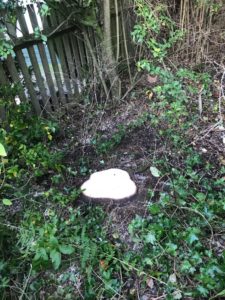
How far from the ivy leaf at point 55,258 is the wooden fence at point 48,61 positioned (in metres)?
1.87

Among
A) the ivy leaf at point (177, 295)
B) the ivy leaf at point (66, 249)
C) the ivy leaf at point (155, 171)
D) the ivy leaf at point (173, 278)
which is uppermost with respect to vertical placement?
the ivy leaf at point (66, 249)

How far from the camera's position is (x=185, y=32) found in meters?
3.80

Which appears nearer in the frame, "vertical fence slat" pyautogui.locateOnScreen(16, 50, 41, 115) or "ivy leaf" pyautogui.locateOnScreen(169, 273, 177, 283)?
"ivy leaf" pyautogui.locateOnScreen(169, 273, 177, 283)

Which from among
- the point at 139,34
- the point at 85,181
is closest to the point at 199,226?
the point at 85,181

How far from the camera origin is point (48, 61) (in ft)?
11.3

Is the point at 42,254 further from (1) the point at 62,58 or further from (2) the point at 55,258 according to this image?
(1) the point at 62,58

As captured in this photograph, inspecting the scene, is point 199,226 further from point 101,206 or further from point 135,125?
point 135,125

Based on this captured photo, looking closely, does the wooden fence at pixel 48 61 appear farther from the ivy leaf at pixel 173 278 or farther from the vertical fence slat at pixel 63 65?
the ivy leaf at pixel 173 278

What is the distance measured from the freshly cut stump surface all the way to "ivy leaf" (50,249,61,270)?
77 centimetres

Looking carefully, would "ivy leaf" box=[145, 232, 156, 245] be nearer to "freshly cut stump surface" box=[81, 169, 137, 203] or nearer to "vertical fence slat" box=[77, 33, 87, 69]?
"freshly cut stump surface" box=[81, 169, 137, 203]

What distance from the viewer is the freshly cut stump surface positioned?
8.14 ft

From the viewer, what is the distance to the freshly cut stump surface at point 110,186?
2.48 metres

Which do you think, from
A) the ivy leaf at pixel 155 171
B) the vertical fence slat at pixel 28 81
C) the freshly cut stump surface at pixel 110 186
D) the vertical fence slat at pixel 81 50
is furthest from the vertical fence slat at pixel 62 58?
the ivy leaf at pixel 155 171

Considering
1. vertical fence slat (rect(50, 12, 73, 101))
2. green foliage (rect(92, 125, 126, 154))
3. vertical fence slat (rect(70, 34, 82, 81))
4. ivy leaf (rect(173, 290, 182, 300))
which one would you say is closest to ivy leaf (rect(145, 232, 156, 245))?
ivy leaf (rect(173, 290, 182, 300))
